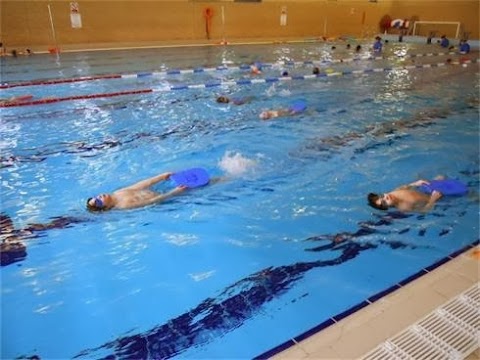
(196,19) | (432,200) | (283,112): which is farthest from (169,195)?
(196,19)

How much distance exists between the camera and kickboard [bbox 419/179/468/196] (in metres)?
4.18

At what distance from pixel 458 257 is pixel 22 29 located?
17223 mm

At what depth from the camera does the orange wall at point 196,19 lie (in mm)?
15648

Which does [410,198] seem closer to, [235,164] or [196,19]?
[235,164]

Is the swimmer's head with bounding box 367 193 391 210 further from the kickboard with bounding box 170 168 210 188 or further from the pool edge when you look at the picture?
the kickboard with bounding box 170 168 210 188

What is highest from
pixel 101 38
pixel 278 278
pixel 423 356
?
pixel 101 38

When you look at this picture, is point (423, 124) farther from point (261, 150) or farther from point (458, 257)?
point (458, 257)

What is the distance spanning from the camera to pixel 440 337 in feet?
7.30

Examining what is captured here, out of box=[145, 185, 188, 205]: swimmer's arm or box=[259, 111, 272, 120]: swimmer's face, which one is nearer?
box=[145, 185, 188, 205]: swimmer's arm

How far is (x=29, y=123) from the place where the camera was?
6750 millimetres

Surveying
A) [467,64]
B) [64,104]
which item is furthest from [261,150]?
[467,64]

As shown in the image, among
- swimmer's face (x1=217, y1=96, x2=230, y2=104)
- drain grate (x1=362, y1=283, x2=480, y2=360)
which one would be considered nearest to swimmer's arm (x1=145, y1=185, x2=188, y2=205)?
drain grate (x1=362, y1=283, x2=480, y2=360)

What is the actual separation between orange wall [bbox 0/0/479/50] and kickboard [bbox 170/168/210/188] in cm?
1381

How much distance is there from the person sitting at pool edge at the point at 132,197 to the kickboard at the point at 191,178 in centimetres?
6
